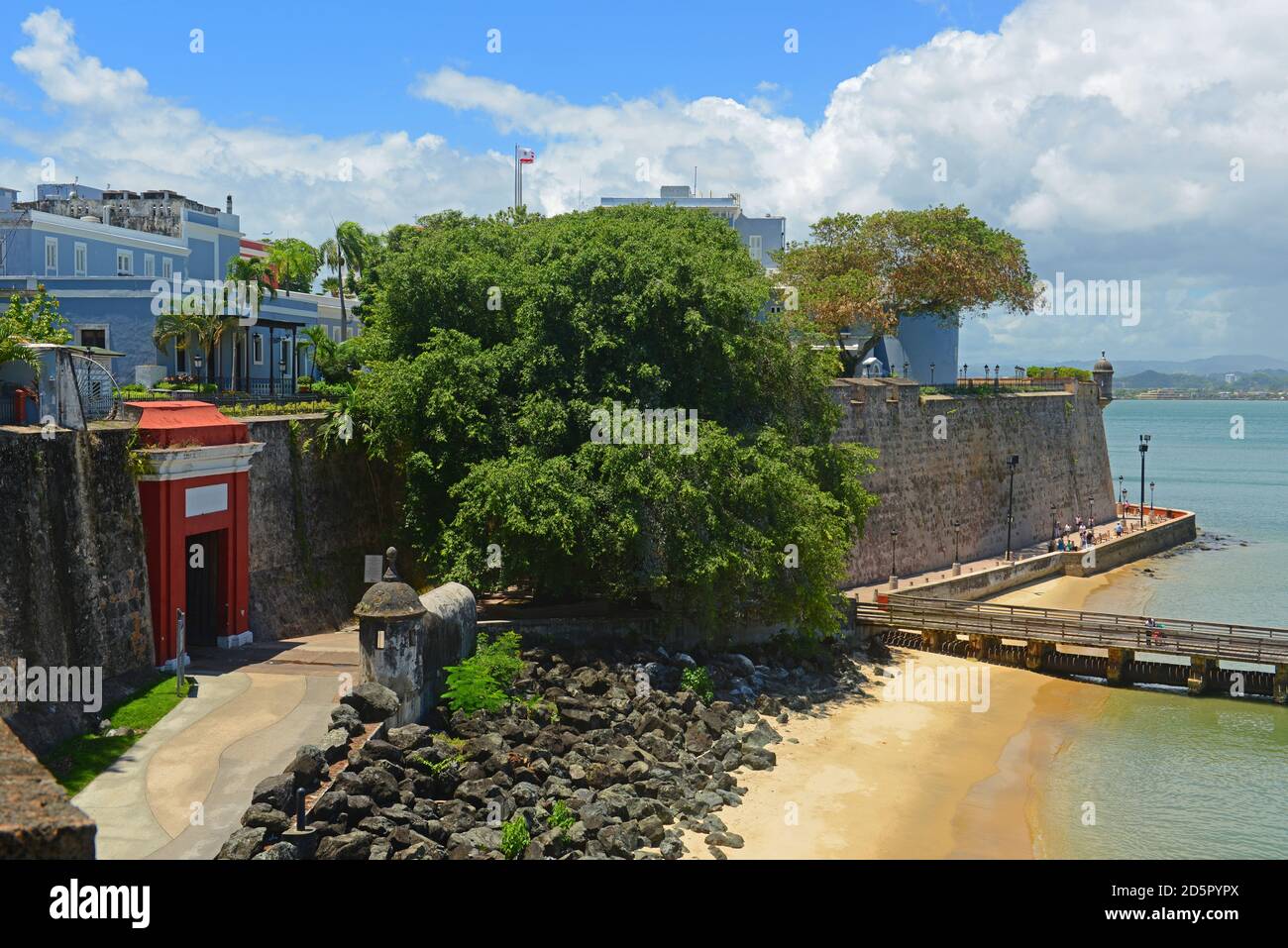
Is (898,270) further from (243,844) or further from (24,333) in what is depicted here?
(243,844)

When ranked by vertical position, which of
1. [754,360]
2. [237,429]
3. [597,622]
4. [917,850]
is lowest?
[917,850]

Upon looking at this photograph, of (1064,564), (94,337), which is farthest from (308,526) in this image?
(1064,564)

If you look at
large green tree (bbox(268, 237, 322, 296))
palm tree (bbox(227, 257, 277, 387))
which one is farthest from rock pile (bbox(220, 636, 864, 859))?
large green tree (bbox(268, 237, 322, 296))

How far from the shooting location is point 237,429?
23.9 metres

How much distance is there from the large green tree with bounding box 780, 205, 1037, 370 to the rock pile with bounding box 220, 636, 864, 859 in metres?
24.3

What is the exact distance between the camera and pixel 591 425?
2716cm

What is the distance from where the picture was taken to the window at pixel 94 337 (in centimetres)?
3334

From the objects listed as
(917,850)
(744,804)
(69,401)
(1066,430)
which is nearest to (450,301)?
(69,401)

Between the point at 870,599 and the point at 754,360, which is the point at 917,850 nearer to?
the point at 754,360

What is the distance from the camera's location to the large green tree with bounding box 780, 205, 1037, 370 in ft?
159

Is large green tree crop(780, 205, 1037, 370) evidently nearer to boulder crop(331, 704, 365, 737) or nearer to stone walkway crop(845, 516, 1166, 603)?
stone walkway crop(845, 516, 1166, 603)
